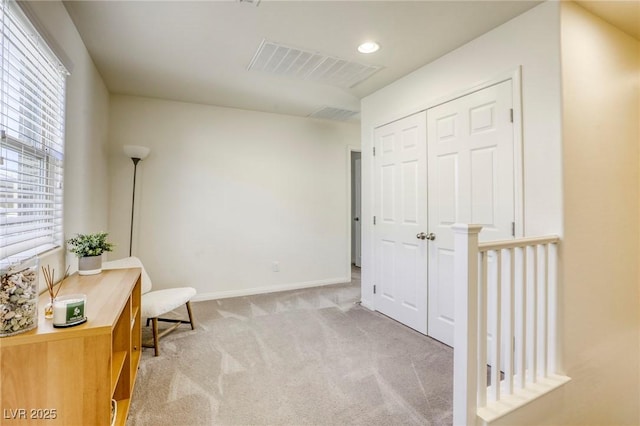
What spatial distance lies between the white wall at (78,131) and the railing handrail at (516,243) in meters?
2.36

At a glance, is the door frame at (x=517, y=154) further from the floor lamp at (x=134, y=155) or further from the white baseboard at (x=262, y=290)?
the floor lamp at (x=134, y=155)

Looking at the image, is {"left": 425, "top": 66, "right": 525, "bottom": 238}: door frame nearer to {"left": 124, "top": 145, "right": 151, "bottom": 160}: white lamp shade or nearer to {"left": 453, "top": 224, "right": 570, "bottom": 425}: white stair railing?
{"left": 453, "top": 224, "right": 570, "bottom": 425}: white stair railing

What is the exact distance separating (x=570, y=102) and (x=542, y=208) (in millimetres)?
665

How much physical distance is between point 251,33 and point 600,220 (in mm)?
2716

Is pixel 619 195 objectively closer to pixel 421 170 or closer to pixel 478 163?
pixel 478 163

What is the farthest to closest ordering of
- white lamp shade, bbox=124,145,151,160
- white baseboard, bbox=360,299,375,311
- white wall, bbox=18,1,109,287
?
white baseboard, bbox=360,299,375,311
white lamp shade, bbox=124,145,151,160
white wall, bbox=18,1,109,287

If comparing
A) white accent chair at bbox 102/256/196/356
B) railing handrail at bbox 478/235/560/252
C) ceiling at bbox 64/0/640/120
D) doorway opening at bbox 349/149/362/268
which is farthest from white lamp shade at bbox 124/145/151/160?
doorway opening at bbox 349/149/362/268

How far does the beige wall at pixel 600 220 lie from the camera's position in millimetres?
1931

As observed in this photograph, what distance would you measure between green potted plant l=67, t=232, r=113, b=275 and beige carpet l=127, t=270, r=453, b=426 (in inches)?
30.6

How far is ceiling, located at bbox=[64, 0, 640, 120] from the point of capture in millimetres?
1995

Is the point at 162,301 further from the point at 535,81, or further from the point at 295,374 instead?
the point at 535,81

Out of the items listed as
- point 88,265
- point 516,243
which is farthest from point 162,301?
point 516,243

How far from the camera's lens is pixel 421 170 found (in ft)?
9.28

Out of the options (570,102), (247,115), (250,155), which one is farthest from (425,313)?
(247,115)
